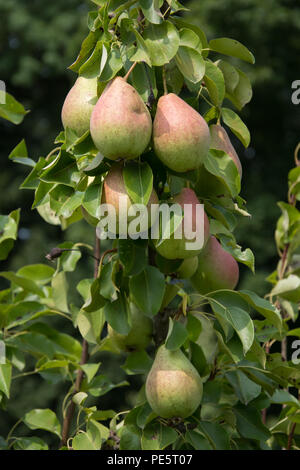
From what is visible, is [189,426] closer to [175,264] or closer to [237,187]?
[175,264]

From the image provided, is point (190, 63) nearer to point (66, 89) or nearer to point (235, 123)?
point (235, 123)

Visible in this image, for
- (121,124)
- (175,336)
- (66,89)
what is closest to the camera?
(121,124)

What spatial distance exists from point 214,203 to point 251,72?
491cm

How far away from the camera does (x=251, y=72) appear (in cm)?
571

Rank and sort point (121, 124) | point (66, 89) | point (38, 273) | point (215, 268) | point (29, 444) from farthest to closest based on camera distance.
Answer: point (66, 89)
point (38, 273)
point (29, 444)
point (215, 268)
point (121, 124)

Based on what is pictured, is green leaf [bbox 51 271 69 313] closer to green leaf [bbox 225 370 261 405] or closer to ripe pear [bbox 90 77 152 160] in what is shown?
green leaf [bbox 225 370 261 405]

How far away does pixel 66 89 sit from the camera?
308 inches

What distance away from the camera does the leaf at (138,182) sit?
34.7 inches

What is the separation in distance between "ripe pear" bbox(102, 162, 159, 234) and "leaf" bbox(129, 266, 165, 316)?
0.39 feet

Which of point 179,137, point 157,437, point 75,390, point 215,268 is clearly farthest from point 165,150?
point 75,390

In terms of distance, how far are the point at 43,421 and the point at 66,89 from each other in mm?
6896

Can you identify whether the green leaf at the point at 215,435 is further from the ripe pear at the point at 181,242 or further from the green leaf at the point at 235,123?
the green leaf at the point at 235,123

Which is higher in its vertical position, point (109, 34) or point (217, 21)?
point (109, 34)

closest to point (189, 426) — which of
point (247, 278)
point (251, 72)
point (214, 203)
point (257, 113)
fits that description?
point (214, 203)
